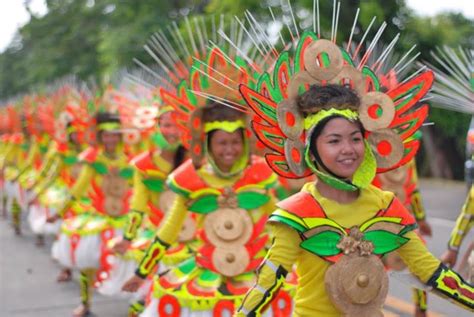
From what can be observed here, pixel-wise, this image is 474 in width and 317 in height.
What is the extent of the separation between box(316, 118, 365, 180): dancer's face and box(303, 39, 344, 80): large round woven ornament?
0.82 feet

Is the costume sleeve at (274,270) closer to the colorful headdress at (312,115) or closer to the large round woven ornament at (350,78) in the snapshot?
the colorful headdress at (312,115)

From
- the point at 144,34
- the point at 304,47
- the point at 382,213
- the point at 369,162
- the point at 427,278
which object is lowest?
the point at 427,278

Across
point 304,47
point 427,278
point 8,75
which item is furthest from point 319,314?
point 8,75

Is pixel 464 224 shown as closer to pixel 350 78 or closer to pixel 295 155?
pixel 350 78

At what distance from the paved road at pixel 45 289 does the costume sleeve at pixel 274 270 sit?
2163mm

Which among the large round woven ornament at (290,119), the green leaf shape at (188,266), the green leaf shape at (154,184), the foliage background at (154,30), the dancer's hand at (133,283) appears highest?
the foliage background at (154,30)

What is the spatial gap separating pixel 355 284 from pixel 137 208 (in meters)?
3.03

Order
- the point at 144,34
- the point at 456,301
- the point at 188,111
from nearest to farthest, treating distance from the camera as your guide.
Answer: the point at 456,301, the point at 188,111, the point at 144,34

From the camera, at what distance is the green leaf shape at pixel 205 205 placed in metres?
4.38

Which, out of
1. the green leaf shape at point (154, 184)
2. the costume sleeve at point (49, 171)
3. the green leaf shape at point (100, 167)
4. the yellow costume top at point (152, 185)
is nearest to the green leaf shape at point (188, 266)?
the yellow costume top at point (152, 185)

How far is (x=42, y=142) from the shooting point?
12227 millimetres

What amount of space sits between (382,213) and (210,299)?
1.43m

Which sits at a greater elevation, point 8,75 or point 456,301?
point 8,75

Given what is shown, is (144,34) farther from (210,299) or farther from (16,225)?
(210,299)
